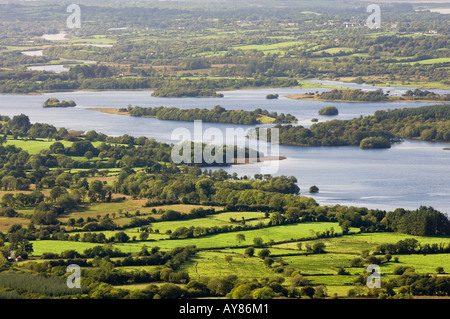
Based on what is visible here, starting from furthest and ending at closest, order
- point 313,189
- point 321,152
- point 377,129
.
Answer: point 377,129
point 321,152
point 313,189

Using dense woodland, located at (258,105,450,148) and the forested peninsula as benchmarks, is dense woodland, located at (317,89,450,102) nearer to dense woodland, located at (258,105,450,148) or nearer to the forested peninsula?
dense woodland, located at (258,105,450,148)

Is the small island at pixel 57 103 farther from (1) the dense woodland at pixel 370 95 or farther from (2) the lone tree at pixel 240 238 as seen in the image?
(2) the lone tree at pixel 240 238

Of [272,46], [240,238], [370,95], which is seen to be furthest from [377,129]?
[272,46]

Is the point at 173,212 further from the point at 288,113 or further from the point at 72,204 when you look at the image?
the point at 288,113

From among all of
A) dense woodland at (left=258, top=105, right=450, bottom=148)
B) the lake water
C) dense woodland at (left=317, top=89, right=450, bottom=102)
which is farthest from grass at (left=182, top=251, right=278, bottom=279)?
dense woodland at (left=317, top=89, right=450, bottom=102)

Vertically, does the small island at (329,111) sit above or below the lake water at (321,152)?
above

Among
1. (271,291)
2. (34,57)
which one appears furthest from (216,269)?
(34,57)

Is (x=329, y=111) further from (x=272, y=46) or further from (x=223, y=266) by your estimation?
(x=272, y=46)

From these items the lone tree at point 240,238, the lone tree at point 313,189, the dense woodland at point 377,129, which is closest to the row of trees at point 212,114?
the dense woodland at point 377,129

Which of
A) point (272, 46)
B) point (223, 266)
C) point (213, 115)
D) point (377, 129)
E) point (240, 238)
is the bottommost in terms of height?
point (213, 115)
